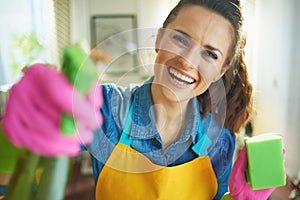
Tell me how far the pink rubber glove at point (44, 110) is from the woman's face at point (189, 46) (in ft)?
0.50

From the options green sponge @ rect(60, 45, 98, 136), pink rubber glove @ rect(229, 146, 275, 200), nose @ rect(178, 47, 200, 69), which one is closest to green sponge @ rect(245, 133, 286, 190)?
pink rubber glove @ rect(229, 146, 275, 200)

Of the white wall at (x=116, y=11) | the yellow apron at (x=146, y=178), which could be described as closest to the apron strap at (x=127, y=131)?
the yellow apron at (x=146, y=178)

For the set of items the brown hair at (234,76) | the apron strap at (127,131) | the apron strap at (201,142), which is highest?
the brown hair at (234,76)

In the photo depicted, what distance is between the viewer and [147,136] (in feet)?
1.32

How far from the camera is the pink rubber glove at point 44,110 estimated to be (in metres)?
0.22

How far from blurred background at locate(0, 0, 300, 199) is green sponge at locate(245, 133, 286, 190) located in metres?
0.08

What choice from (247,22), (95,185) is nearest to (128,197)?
(95,185)

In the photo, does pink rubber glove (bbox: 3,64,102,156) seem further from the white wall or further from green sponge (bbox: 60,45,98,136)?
the white wall

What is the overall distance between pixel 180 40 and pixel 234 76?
0.10 metres

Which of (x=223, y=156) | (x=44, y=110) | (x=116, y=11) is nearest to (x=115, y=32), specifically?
(x=116, y=11)

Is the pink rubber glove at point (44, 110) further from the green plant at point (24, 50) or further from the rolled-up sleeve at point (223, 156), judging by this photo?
the rolled-up sleeve at point (223, 156)

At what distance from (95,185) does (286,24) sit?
14.3 inches

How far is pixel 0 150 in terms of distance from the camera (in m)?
0.26

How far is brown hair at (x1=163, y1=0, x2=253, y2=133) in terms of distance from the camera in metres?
0.37
